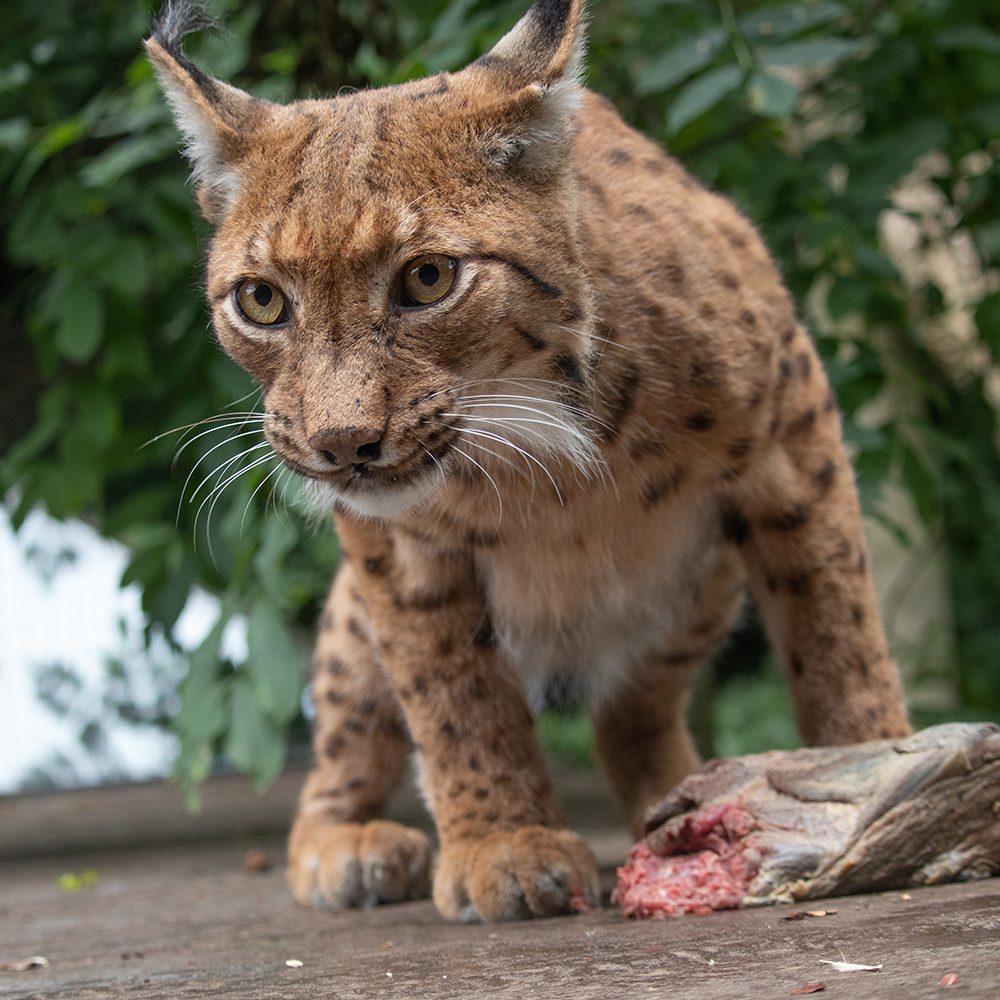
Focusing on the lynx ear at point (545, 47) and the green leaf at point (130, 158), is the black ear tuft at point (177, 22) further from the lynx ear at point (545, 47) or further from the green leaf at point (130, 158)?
the green leaf at point (130, 158)

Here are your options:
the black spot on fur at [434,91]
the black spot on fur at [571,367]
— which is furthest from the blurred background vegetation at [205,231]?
the black spot on fur at [571,367]

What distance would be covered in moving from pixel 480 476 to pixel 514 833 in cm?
99

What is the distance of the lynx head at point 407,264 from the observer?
10.9 ft

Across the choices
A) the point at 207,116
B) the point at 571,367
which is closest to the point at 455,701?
the point at 571,367

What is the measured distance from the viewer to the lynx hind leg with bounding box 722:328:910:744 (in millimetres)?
4121

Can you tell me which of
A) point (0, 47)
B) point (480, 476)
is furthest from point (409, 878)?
point (0, 47)

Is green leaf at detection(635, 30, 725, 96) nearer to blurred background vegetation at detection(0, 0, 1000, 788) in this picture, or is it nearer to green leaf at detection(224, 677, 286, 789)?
blurred background vegetation at detection(0, 0, 1000, 788)

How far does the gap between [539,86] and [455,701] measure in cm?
171

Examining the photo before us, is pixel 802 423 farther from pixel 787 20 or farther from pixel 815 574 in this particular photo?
pixel 787 20

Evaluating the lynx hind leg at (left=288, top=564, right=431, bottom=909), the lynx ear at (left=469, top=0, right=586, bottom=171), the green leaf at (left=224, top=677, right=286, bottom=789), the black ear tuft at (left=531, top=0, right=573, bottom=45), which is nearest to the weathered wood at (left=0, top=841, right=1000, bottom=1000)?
the green leaf at (left=224, top=677, right=286, bottom=789)

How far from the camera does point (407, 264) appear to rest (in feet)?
11.0

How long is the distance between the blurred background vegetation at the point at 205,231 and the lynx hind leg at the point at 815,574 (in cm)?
72

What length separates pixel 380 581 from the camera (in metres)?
4.21

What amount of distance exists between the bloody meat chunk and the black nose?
1183 millimetres
